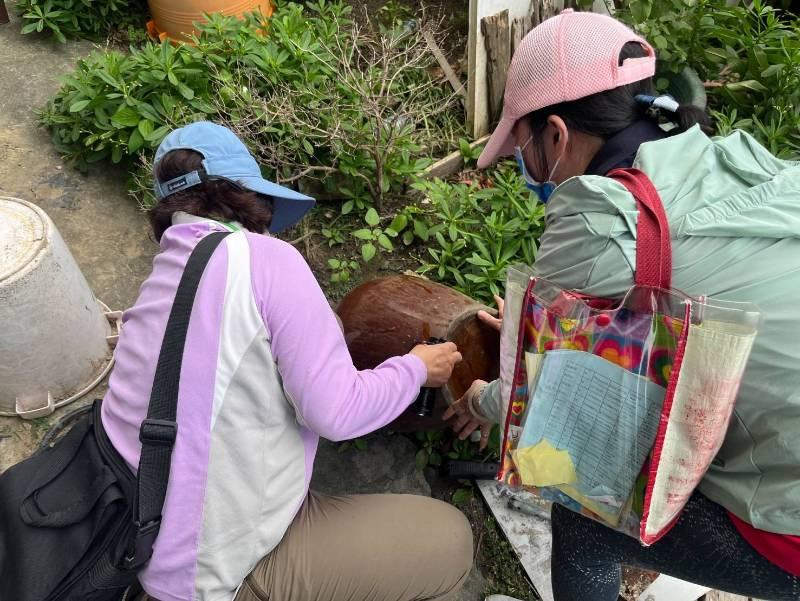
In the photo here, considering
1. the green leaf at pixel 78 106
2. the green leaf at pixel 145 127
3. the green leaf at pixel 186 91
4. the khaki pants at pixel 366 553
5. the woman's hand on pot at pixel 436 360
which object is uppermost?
the green leaf at pixel 186 91

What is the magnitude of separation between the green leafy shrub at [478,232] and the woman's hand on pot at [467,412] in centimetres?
83

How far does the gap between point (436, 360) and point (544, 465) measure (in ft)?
1.66

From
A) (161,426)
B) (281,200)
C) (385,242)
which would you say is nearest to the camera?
(161,426)

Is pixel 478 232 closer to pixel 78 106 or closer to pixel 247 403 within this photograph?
pixel 247 403

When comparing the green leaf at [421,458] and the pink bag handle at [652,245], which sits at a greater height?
the pink bag handle at [652,245]

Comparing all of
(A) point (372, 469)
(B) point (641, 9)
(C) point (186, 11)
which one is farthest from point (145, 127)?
(B) point (641, 9)

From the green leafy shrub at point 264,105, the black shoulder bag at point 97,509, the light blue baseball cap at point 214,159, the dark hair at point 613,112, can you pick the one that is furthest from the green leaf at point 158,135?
the dark hair at point 613,112

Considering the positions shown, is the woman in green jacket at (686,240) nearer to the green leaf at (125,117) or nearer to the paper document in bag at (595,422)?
the paper document in bag at (595,422)

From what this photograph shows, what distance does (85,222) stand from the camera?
3.46 meters

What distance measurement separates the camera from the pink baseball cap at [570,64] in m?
1.58

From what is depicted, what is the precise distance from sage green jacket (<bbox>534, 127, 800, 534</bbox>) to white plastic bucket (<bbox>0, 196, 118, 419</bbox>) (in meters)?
1.91

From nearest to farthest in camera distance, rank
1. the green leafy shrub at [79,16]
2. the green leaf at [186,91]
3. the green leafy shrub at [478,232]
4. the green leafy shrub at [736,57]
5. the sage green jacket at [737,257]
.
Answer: the sage green jacket at [737,257] < the green leafy shrub at [478,232] < the green leaf at [186,91] < the green leafy shrub at [736,57] < the green leafy shrub at [79,16]

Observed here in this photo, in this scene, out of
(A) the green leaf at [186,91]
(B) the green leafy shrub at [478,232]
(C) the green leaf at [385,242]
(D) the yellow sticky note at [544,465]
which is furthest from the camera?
(A) the green leaf at [186,91]

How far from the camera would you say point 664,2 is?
4.07 metres
